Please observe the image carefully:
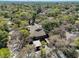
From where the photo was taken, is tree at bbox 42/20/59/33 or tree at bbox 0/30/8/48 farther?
tree at bbox 42/20/59/33

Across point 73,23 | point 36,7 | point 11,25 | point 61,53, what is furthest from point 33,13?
point 61,53

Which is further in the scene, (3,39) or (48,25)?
(48,25)

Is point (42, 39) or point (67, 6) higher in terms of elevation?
point (67, 6)

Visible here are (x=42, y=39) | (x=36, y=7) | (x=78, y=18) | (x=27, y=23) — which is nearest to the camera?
(x=42, y=39)

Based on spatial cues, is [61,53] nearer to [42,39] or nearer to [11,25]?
[42,39]

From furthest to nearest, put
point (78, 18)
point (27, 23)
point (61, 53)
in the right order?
point (78, 18)
point (27, 23)
point (61, 53)

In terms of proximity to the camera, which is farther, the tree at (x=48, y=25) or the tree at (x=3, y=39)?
the tree at (x=48, y=25)

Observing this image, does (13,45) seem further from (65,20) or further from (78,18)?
(78,18)

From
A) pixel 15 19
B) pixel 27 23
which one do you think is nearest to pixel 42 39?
pixel 27 23

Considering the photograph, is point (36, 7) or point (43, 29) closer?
point (43, 29)
